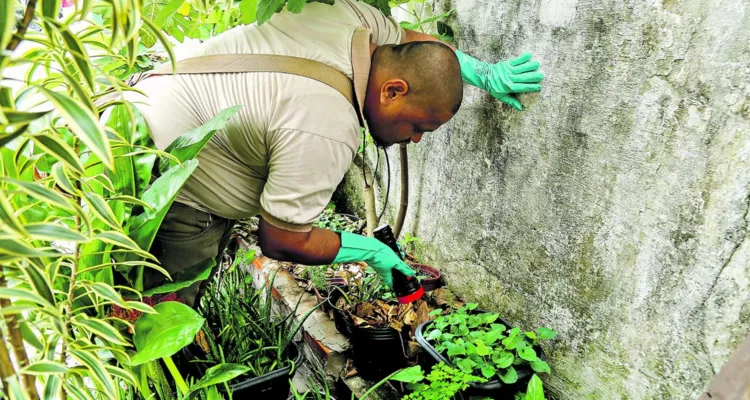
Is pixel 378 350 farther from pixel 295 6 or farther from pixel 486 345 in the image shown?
pixel 295 6

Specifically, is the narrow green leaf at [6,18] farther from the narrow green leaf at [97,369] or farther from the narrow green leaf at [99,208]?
the narrow green leaf at [97,369]

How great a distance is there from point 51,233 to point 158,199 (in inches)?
25.4

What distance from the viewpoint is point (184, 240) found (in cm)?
208

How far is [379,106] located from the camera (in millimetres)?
1858

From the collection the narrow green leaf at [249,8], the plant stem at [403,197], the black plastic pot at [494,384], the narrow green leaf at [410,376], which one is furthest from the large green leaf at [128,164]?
the plant stem at [403,197]

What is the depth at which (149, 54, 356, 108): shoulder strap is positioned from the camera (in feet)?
5.76

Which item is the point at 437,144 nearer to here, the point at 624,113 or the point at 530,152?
the point at 530,152

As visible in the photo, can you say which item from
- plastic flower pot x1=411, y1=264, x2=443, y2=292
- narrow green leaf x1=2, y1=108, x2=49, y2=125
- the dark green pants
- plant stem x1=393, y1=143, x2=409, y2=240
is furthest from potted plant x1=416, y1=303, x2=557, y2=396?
narrow green leaf x1=2, y1=108, x2=49, y2=125

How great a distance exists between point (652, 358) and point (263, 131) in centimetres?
147

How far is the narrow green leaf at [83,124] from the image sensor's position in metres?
0.72

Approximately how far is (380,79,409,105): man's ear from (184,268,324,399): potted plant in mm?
1022

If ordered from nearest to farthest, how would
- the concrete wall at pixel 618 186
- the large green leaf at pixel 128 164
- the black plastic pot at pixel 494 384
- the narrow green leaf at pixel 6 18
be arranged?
the narrow green leaf at pixel 6 18
the concrete wall at pixel 618 186
the large green leaf at pixel 128 164
the black plastic pot at pixel 494 384

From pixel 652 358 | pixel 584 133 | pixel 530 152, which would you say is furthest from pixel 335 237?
pixel 652 358

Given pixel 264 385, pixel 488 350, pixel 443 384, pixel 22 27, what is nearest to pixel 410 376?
pixel 443 384
